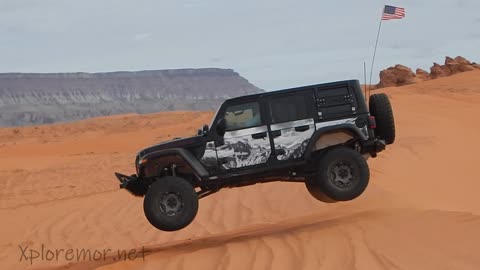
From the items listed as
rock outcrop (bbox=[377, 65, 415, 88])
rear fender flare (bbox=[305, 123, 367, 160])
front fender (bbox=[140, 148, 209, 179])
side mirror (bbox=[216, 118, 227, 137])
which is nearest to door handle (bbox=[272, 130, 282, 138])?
rear fender flare (bbox=[305, 123, 367, 160])

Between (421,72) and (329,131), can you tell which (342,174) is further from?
(421,72)

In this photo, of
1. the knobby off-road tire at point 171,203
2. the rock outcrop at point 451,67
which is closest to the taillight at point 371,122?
the knobby off-road tire at point 171,203

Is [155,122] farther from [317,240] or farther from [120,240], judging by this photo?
[317,240]

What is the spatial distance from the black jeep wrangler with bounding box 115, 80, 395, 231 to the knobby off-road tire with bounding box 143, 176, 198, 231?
0.01m

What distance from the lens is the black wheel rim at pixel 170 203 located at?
9.66 m

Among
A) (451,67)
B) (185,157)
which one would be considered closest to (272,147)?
(185,157)

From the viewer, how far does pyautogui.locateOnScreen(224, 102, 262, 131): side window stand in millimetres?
9742

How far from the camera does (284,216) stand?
13.0 meters

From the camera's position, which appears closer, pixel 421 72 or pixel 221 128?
pixel 221 128

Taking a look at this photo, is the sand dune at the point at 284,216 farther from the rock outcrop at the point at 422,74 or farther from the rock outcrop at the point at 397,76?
the rock outcrop at the point at 422,74

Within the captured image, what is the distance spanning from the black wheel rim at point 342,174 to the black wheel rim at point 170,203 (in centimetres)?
208

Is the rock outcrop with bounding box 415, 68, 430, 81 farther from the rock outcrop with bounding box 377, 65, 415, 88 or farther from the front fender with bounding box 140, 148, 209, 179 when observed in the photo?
the front fender with bounding box 140, 148, 209, 179

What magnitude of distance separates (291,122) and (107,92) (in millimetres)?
151391

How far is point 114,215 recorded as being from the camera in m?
14.7
